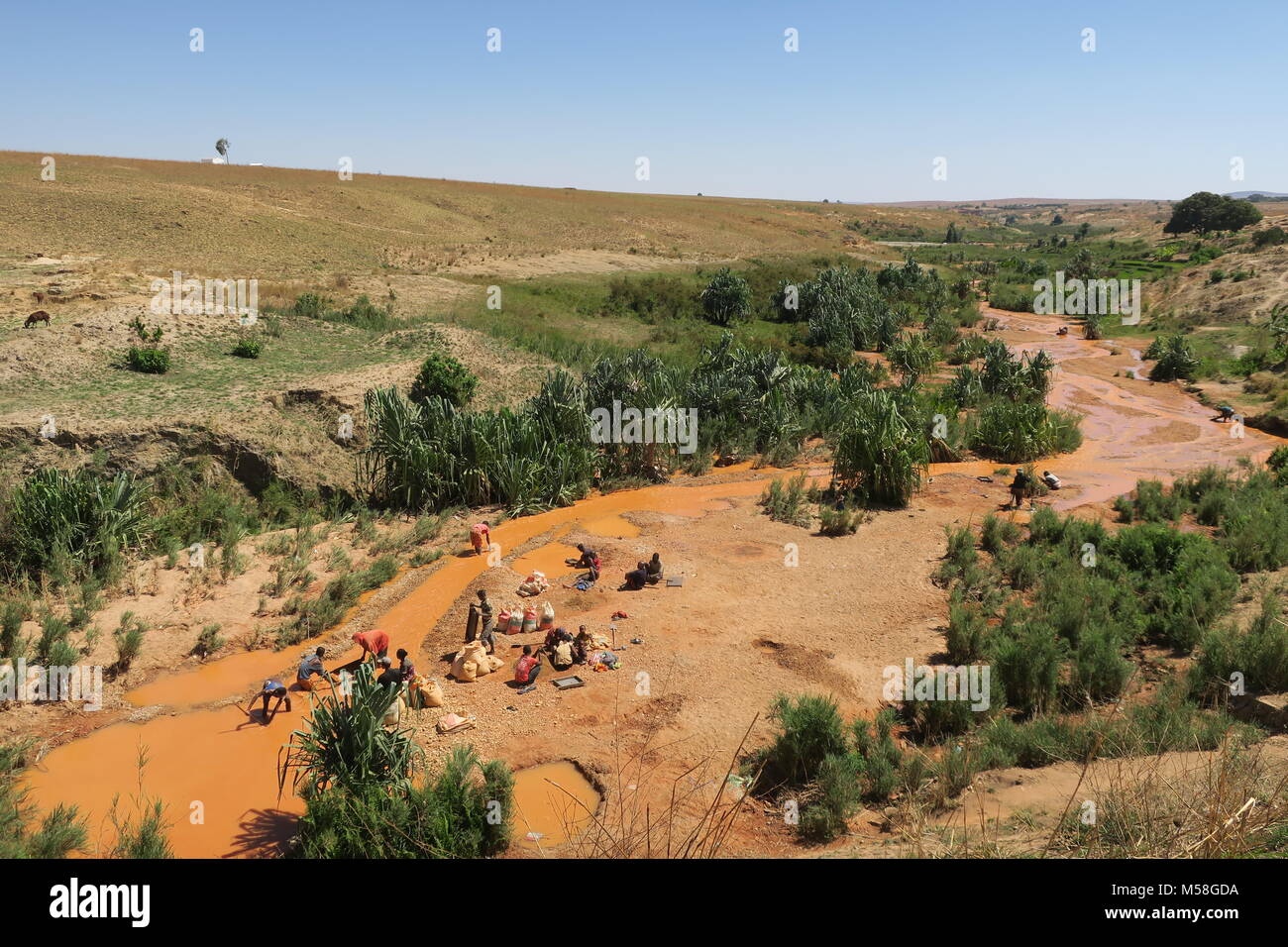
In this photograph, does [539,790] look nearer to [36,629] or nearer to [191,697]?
[191,697]

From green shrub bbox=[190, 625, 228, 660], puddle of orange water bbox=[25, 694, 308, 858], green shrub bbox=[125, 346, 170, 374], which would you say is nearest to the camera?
puddle of orange water bbox=[25, 694, 308, 858]

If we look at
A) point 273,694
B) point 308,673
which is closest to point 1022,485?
point 308,673

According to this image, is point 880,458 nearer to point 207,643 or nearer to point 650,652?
point 650,652

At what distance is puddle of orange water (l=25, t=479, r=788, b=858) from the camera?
6996mm

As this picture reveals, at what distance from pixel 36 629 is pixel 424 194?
59.4 metres

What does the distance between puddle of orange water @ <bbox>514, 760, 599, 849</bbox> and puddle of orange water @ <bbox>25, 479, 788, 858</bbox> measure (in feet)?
6.63

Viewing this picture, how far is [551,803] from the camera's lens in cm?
714

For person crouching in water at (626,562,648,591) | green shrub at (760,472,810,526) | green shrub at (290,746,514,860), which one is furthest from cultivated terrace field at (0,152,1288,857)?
person crouching in water at (626,562,648,591)

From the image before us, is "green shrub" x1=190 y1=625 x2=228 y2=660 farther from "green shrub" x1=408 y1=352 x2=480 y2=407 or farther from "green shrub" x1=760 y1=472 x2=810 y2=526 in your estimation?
"green shrub" x1=760 y1=472 x2=810 y2=526

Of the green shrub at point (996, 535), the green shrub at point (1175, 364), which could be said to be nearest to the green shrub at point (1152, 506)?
the green shrub at point (996, 535)

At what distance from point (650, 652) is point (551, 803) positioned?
9.44 feet

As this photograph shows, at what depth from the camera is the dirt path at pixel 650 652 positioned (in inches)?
299

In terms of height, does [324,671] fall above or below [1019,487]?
below

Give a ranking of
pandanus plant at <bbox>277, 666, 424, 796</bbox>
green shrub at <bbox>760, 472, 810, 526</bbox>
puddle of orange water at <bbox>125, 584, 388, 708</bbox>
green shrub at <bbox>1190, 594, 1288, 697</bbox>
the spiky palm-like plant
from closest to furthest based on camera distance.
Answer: pandanus plant at <bbox>277, 666, 424, 796</bbox> < green shrub at <bbox>1190, 594, 1288, 697</bbox> < puddle of orange water at <bbox>125, 584, 388, 708</bbox> < green shrub at <bbox>760, 472, 810, 526</bbox> < the spiky palm-like plant
